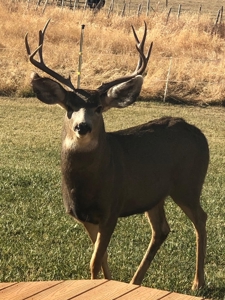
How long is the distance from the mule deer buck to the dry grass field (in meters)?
16.6

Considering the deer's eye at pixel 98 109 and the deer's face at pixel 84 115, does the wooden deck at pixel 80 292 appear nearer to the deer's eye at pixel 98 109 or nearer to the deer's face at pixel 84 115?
the deer's face at pixel 84 115

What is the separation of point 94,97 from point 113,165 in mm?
576

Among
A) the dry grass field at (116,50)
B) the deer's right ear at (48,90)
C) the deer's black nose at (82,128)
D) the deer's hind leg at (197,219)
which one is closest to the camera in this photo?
the deer's black nose at (82,128)

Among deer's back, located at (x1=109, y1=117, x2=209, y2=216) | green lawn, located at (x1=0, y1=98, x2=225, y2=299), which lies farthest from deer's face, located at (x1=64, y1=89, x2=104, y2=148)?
green lawn, located at (x1=0, y1=98, x2=225, y2=299)

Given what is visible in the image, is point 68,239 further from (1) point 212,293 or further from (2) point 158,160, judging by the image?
(1) point 212,293

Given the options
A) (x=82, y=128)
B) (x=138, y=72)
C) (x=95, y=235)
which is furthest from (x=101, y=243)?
(x=138, y=72)

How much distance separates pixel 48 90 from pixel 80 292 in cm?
205

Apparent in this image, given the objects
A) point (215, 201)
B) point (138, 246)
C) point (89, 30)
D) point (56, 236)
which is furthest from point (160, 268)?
point (89, 30)

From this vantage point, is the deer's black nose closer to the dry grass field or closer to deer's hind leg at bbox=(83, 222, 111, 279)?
deer's hind leg at bbox=(83, 222, 111, 279)

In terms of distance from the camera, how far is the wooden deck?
4.70 m

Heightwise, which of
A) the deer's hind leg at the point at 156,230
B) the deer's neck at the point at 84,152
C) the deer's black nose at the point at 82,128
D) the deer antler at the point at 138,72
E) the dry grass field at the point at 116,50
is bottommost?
the dry grass field at the point at 116,50

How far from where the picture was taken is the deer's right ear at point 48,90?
244 inches

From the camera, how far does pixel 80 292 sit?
15.7 feet

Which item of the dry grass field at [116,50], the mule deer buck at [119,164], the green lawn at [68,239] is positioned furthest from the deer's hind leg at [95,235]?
the dry grass field at [116,50]
